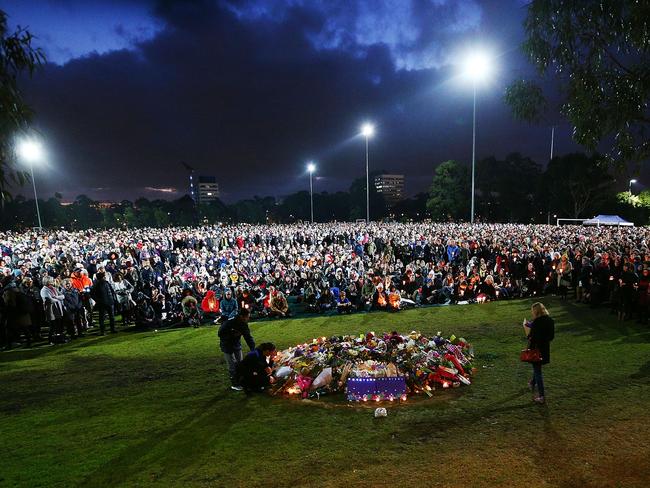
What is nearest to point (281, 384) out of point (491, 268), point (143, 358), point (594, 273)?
point (143, 358)

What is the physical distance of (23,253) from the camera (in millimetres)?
22422

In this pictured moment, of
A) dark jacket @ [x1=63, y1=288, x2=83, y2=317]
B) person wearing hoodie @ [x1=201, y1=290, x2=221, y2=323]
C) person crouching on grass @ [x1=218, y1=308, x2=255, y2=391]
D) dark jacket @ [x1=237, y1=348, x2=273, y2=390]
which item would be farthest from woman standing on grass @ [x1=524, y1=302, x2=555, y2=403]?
dark jacket @ [x1=63, y1=288, x2=83, y2=317]

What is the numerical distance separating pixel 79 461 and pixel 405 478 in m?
4.83

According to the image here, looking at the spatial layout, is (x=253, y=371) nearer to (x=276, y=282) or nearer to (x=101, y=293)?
(x=101, y=293)

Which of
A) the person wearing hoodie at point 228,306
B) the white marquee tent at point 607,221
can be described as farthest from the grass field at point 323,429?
the white marquee tent at point 607,221

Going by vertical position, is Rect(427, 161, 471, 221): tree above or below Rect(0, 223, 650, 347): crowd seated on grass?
above

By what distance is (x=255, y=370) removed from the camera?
28.0 feet

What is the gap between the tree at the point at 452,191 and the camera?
7200 centimetres

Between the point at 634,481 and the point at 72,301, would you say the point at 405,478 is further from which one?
the point at 72,301

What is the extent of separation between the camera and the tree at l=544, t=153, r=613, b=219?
62312mm

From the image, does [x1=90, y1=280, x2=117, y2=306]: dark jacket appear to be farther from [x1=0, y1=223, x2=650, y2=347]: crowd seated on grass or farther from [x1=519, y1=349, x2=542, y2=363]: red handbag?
[x1=519, y1=349, x2=542, y2=363]: red handbag

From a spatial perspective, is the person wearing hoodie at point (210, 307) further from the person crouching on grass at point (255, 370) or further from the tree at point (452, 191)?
the tree at point (452, 191)

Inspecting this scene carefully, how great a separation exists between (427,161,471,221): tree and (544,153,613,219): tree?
520 inches

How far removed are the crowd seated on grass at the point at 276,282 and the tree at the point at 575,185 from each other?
44.1 meters
